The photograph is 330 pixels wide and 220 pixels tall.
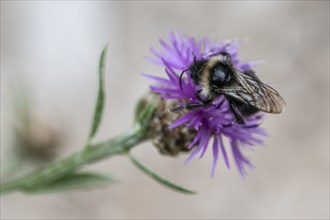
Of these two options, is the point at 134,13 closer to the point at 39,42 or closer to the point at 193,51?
the point at 39,42

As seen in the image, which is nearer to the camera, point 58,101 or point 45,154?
point 45,154

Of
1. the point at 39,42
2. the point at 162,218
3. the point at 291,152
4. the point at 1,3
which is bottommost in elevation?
the point at 162,218

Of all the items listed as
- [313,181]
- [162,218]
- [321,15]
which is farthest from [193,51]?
[321,15]

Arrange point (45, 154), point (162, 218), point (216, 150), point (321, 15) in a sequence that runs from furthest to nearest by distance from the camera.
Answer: point (321, 15) < point (162, 218) < point (45, 154) < point (216, 150)

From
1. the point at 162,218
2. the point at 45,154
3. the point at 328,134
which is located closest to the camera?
the point at 45,154

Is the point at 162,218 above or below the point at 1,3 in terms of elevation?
below

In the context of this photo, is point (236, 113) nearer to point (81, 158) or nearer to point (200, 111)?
point (200, 111)

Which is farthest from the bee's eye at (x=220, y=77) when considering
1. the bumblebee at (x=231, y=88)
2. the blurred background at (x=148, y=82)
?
the blurred background at (x=148, y=82)
